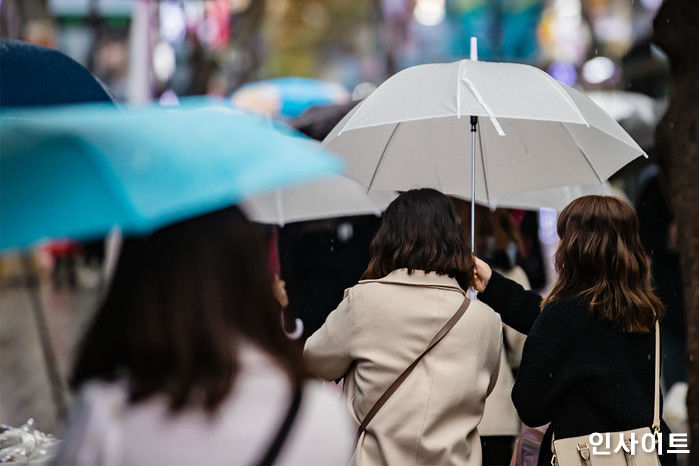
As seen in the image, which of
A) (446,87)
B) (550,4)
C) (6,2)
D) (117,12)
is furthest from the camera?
(550,4)

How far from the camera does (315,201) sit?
4.64m

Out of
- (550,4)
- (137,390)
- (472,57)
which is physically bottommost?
(550,4)

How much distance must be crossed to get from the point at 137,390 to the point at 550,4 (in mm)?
29437

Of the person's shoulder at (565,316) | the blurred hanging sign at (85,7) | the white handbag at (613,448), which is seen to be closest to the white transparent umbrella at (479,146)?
the person's shoulder at (565,316)

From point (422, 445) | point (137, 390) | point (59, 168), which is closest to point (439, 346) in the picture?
point (422, 445)

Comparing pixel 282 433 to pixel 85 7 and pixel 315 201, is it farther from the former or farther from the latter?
pixel 85 7

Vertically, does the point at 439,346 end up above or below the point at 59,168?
below

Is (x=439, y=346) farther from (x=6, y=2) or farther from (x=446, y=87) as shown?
(x=6, y=2)

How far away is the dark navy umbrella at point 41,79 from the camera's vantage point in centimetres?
417

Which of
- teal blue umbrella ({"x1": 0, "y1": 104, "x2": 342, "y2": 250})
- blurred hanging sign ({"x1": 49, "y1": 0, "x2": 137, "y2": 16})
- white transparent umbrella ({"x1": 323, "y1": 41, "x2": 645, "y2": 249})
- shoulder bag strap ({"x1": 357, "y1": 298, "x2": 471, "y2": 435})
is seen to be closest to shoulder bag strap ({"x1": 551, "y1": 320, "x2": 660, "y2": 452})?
shoulder bag strap ({"x1": 357, "y1": 298, "x2": 471, "y2": 435})

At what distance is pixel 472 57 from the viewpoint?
186 inches

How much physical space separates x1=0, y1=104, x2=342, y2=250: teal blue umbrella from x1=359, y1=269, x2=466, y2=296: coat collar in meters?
1.71

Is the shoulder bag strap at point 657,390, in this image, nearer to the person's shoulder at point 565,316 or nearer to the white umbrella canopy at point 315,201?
the person's shoulder at point 565,316

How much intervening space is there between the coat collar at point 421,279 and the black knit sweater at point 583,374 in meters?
0.40
